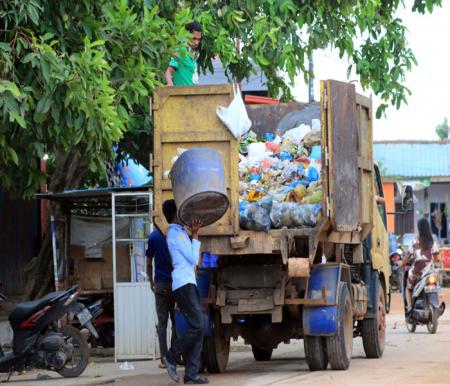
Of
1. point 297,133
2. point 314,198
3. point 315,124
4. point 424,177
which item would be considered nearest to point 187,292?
point 314,198

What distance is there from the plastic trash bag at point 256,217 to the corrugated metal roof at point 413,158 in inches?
1294

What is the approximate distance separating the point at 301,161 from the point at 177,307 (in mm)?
2127

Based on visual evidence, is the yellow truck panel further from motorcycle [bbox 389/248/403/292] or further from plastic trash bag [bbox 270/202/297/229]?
motorcycle [bbox 389/248/403/292]

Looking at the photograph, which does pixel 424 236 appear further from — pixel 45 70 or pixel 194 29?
pixel 45 70

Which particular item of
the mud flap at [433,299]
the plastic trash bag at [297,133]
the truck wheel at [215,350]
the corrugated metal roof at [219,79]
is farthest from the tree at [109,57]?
the corrugated metal roof at [219,79]

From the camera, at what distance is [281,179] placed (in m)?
12.6

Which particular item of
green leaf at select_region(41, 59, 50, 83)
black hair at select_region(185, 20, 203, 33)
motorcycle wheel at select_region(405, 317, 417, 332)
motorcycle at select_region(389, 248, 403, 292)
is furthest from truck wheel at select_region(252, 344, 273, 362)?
motorcycle at select_region(389, 248, 403, 292)

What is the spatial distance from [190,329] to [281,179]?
7.46 feet

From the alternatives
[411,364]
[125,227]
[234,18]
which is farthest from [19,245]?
[411,364]

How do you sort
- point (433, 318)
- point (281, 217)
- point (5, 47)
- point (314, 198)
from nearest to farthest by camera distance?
1. point (5, 47)
2. point (281, 217)
3. point (314, 198)
4. point (433, 318)

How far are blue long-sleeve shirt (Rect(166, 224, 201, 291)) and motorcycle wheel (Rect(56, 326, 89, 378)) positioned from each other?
2.53 m

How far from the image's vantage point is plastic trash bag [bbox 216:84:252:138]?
39.0 feet

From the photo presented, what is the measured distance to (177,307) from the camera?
1226cm

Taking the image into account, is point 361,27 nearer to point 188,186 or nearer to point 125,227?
point 125,227
